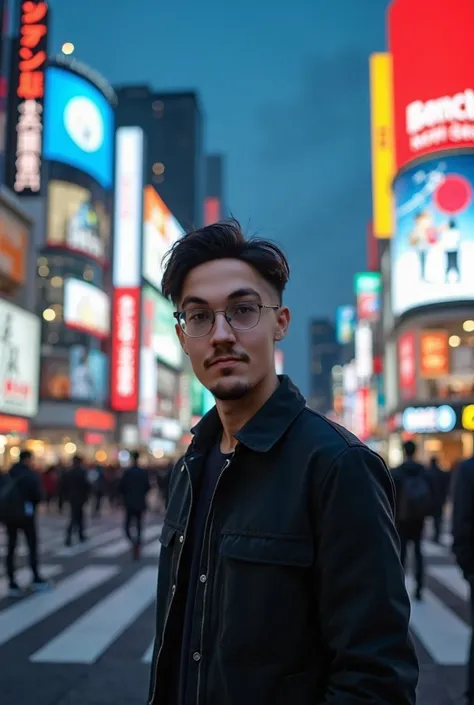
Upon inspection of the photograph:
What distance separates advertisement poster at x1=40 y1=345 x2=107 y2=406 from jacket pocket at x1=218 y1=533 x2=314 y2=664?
49.7 metres

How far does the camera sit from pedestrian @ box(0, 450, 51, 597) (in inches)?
364

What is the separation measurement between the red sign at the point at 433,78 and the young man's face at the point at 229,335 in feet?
156

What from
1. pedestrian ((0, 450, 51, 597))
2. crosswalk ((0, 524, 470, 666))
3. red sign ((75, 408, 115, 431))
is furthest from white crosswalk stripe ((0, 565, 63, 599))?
red sign ((75, 408, 115, 431))

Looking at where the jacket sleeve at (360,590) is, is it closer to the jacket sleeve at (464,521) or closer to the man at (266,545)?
the man at (266,545)

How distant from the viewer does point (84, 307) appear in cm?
5122

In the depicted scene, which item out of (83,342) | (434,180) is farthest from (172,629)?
(83,342)

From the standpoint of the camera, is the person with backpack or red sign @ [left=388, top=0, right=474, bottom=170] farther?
red sign @ [left=388, top=0, right=474, bottom=170]

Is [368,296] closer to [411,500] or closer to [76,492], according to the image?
[76,492]

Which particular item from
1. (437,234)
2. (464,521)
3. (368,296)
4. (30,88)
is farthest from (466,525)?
(368,296)

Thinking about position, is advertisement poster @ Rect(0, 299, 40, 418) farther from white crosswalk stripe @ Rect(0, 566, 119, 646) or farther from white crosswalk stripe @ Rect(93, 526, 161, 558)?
white crosswalk stripe @ Rect(0, 566, 119, 646)

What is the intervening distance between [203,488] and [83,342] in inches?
1984

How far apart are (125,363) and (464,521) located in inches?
2014

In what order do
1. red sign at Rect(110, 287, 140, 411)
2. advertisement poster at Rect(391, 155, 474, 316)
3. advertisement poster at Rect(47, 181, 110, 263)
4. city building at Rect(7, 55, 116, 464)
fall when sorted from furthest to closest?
red sign at Rect(110, 287, 140, 411)
advertisement poster at Rect(47, 181, 110, 263)
city building at Rect(7, 55, 116, 464)
advertisement poster at Rect(391, 155, 474, 316)

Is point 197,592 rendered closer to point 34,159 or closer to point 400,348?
point 34,159
